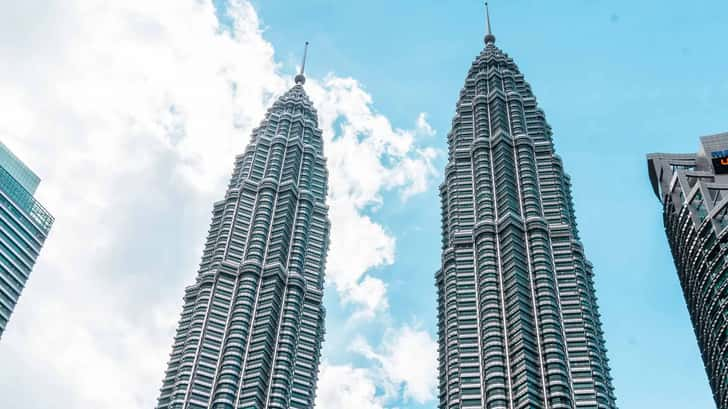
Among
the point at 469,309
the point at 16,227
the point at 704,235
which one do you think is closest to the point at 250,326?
the point at 469,309

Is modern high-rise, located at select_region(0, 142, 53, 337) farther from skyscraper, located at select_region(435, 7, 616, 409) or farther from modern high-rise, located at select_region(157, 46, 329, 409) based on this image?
skyscraper, located at select_region(435, 7, 616, 409)

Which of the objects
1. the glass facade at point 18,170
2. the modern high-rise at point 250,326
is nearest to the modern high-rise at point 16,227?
the glass facade at point 18,170

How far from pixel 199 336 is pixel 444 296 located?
50975 millimetres

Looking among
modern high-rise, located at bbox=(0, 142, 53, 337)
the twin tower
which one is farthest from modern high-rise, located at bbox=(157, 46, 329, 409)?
modern high-rise, located at bbox=(0, 142, 53, 337)

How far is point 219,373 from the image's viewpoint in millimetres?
160625

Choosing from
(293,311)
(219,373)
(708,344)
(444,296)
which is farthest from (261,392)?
(708,344)

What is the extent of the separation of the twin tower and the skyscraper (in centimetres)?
27

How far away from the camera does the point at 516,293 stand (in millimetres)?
155000

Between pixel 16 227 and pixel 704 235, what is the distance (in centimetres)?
11378

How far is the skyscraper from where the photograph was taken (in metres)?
140

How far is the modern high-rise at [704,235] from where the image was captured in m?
104

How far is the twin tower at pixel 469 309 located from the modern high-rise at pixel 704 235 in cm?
2847

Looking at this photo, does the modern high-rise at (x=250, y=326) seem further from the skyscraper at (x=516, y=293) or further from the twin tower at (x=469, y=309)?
the skyscraper at (x=516, y=293)

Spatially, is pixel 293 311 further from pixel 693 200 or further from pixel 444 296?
pixel 693 200
